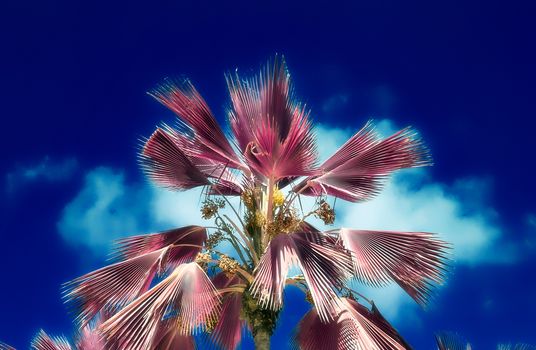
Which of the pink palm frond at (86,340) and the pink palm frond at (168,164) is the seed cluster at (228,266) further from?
the pink palm frond at (86,340)

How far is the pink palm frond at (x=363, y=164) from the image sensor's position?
33.9ft

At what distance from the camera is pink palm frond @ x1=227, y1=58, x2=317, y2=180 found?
9508 mm

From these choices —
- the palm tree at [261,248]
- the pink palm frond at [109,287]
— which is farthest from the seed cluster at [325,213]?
the pink palm frond at [109,287]

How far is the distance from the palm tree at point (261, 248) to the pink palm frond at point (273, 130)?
17 mm

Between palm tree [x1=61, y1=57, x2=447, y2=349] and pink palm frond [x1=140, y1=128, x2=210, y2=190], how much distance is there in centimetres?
2

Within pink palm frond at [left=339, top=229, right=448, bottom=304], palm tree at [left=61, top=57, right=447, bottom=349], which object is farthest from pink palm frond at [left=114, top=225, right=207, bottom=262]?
pink palm frond at [left=339, top=229, right=448, bottom=304]

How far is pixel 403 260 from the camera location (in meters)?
9.25

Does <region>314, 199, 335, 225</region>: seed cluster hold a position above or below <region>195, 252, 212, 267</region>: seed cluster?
above

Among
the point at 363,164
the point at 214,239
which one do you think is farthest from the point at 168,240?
the point at 363,164

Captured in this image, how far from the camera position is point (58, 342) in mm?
12023

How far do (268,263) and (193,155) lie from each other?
2.85 meters

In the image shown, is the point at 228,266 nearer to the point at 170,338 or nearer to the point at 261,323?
the point at 261,323

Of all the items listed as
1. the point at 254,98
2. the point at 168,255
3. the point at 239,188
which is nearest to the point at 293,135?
the point at 254,98

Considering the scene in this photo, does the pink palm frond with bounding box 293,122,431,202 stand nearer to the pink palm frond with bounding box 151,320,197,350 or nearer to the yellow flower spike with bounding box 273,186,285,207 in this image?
the yellow flower spike with bounding box 273,186,285,207
